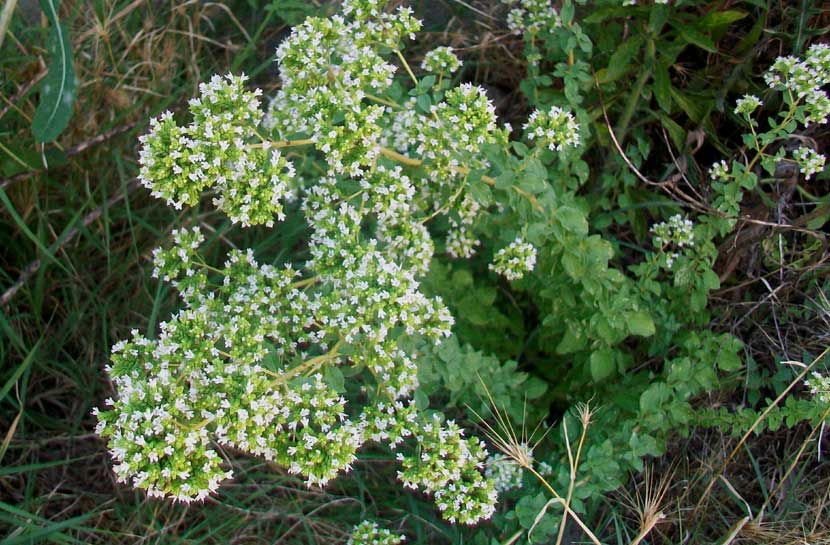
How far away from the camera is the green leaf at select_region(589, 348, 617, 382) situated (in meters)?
3.08

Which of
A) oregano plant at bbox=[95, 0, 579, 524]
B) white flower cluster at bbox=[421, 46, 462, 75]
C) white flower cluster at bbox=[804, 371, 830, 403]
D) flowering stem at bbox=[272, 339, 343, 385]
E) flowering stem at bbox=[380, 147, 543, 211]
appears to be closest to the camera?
oregano plant at bbox=[95, 0, 579, 524]

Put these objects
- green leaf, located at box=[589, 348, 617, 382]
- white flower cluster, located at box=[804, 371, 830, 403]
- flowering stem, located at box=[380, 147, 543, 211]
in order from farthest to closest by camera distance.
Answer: green leaf, located at box=[589, 348, 617, 382], white flower cluster, located at box=[804, 371, 830, 403], flowering stem, located at box=[380, 147, 543, 211]

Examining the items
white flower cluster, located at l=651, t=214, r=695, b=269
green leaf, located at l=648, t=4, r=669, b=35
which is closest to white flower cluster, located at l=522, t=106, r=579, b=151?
white flower cluster, located at l=651, t=214, r=695, b=269

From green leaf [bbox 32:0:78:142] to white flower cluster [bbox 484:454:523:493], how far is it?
5.94 feet

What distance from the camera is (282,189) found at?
2.34 meters

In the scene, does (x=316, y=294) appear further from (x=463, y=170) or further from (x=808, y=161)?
(x=808, y=161)

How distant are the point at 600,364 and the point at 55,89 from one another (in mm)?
2066

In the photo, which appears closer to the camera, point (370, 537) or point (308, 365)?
point (308, 365)

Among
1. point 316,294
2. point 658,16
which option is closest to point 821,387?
point 658,16

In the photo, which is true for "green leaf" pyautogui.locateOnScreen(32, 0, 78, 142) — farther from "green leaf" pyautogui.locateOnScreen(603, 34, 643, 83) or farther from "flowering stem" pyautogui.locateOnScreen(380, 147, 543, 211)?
A: "green leaf" pyautogui.locateOnScreen(603, 34, 643, 83)

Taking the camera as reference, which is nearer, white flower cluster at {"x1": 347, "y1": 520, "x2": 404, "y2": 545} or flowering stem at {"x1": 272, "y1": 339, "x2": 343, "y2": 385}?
flowering stem at {"x1": 272, "y1": 339, "x2": 343, "y2": 385}

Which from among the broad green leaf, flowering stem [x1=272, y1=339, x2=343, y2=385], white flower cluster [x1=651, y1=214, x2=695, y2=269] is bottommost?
white flower cluster [x1=651, y1=214, x2=695, y2=269]

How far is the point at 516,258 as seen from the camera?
9.28 ft

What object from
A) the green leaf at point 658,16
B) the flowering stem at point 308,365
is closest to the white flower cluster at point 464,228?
the flowering stem at point 308,365
